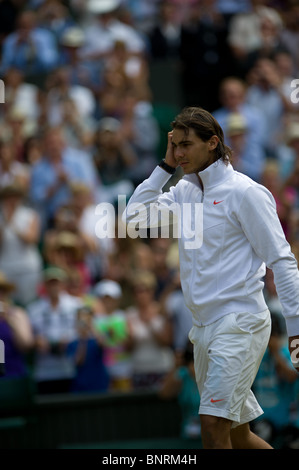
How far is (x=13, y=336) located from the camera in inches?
317

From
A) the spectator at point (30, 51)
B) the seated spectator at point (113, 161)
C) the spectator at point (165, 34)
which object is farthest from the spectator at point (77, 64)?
the seated spectator at point (113, 161)

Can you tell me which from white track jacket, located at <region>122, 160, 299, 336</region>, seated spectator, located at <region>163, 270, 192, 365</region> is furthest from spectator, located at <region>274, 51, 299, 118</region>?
white track jacket, located at <region>122, 160, 299, 336</region>

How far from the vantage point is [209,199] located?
4727 mm

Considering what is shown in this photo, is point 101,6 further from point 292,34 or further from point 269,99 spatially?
point 269,99

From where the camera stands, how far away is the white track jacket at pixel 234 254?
450 cm

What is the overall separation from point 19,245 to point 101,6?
4.37 m

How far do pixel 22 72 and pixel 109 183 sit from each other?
2597 mm

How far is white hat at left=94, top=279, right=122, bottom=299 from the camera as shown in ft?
28.3

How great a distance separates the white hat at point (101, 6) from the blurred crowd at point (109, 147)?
3 cm

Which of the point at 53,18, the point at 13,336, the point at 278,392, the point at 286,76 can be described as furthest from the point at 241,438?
the point at 53,18

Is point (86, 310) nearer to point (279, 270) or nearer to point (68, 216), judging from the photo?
point (68, 216)

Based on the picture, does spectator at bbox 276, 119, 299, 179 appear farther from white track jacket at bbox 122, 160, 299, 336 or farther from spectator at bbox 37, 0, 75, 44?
white track jacket at bbox 122, 160, 299, 336

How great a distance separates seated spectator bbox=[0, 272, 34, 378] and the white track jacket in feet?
11.6
